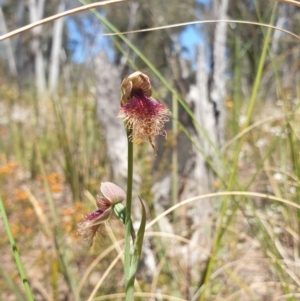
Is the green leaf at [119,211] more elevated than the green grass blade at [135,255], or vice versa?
the green leaf at [119,211]

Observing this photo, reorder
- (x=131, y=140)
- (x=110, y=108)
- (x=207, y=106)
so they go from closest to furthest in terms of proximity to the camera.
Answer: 1. (x=131, y=140)
2. (x=207, y=106)
3. (x=110, y=108)

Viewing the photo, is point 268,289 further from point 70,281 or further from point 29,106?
point 29,106


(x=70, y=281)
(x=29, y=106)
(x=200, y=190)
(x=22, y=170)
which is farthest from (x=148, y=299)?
(x=29, y=106)

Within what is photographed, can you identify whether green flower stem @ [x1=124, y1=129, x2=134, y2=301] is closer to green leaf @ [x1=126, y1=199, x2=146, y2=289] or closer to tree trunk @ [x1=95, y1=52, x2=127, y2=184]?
green leaf @ [x1=126, y1=199, x2=146, y2=289]

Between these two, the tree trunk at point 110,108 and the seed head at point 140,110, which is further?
the tree trunk at point 110,108

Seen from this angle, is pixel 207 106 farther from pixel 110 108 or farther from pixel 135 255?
pixel 135 255

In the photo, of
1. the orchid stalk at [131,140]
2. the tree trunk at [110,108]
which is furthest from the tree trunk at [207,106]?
the orchid stalk at [131,140]

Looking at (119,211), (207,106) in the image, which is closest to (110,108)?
(207,106)

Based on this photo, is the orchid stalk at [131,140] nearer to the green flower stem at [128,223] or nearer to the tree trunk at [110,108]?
the green flower stem at [128,223]

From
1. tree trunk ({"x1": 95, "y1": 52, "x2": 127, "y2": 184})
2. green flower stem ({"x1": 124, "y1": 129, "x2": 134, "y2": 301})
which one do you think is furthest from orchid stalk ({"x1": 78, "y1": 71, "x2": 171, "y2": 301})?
tree trunk ({"x1": 95, "y1": 52, "x2": 127, "y2": 184})

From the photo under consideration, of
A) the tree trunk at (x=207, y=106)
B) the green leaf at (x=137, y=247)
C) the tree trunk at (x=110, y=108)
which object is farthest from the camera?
the tree trunk at (x=110, y=108)

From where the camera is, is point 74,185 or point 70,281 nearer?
point 70,281
